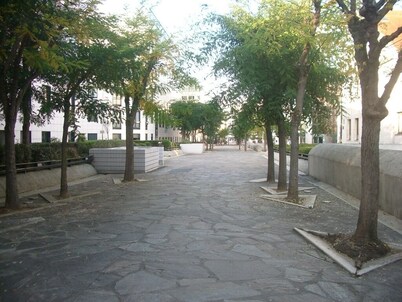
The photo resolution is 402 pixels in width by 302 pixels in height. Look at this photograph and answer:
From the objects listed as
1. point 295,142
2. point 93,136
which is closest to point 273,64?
point 295,142

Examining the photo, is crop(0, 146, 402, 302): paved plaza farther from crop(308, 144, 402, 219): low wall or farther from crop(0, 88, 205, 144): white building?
crop(0, 88, 205, 144): white building

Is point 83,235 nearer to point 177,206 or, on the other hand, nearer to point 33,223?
point 33,223

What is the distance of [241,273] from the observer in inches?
206

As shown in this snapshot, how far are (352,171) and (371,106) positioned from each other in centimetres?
677

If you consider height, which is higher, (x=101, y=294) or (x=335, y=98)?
(x=335, y=98)

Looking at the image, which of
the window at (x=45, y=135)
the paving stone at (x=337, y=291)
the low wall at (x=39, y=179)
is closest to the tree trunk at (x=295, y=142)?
the paving stone at (x=337, y=291)

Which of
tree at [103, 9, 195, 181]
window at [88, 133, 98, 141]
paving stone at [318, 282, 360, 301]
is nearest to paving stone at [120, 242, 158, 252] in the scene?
paving stone at [318, 282, 360, 301]

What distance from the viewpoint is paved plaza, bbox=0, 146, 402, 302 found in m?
4.61

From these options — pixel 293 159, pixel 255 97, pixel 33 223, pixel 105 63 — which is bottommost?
pixel 33 223

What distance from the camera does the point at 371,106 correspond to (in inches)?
249

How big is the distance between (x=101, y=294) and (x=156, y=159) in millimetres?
20165

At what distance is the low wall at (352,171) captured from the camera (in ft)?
29.9

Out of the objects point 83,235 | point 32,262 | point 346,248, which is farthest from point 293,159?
point 32,262

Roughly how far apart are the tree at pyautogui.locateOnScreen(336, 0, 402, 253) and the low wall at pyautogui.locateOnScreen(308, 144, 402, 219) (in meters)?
2.86
